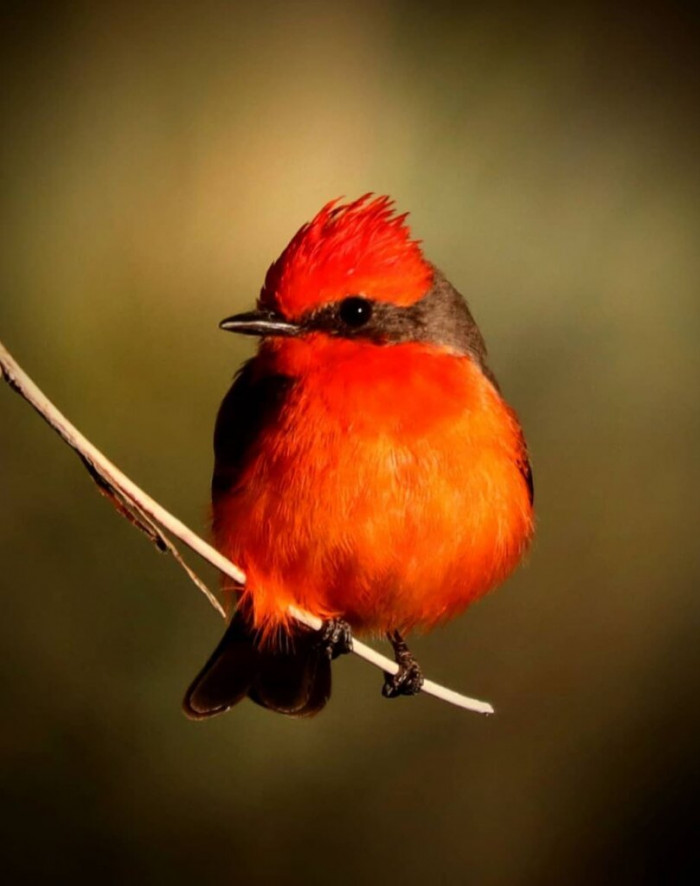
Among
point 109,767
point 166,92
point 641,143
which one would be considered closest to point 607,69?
point 641,143

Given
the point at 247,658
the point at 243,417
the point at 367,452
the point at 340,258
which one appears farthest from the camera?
the point at 247,658

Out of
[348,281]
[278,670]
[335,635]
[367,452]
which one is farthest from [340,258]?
[278,670]

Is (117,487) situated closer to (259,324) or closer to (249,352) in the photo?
(259,324)

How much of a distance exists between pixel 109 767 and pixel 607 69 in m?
1.53

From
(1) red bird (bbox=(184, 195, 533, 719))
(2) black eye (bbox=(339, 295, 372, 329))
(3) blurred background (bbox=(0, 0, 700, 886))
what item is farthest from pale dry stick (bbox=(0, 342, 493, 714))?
(3) blurred background (bbox=(0, 0, 700, 886))

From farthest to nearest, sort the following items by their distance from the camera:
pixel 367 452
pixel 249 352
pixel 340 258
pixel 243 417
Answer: pixel 249 352
pixel 243 417
pixel 367 452
pixel 340 258

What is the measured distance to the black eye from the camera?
122 cm

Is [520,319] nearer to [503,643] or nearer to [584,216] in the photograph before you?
[584,216]

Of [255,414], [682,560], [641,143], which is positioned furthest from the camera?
[682,560]

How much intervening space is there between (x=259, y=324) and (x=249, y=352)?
74 cm

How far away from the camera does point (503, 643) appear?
207 centimetres

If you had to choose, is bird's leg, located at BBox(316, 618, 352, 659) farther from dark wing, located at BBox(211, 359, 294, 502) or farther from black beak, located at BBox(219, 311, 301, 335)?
black beak, located at BBox(219, 311, 301, 335)

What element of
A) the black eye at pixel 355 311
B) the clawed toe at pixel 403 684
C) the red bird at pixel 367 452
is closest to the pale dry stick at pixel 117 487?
the red bird at pixel 367 452

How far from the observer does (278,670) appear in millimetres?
1536
